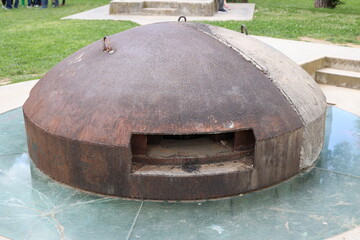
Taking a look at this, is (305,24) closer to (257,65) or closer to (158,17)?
(158,17)

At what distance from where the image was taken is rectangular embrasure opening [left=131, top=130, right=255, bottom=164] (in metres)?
3.43

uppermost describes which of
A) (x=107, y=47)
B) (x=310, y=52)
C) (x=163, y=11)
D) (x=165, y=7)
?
(x=107, y=47)

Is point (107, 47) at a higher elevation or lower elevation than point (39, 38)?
higher

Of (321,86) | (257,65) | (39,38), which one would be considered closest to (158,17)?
(39,38)

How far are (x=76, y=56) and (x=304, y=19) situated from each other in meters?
12.0

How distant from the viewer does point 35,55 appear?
9.90 metres

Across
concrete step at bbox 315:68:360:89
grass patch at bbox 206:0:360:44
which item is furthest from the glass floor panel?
→ grass patch at bbox 206:0:360:44

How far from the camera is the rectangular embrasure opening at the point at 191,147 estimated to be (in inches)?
135

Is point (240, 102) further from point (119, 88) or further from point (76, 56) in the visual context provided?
point (76, 56)

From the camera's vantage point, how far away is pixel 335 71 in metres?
7.51

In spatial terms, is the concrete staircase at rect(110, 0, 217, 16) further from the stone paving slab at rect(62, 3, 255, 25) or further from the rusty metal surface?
the rusty metal surface

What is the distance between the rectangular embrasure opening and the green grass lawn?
15.8 ft

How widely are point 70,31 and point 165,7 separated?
4.39 metres

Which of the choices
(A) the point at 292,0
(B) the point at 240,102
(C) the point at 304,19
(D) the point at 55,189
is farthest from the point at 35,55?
(A) the point at 292,0
